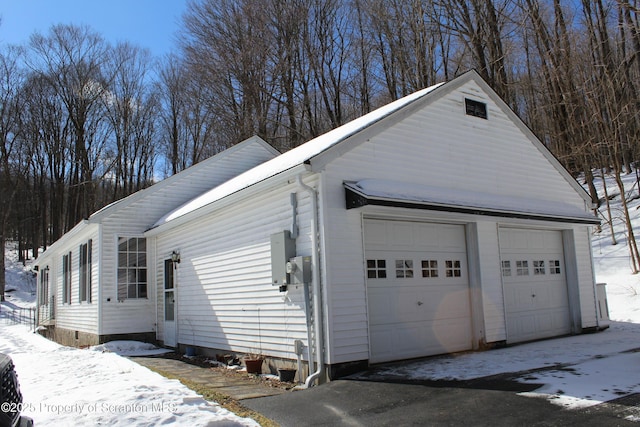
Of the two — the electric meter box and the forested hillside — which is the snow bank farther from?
the forested hillside

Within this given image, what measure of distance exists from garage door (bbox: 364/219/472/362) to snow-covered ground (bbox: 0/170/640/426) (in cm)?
44

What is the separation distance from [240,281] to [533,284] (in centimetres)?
616

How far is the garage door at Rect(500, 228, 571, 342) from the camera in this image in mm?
10469

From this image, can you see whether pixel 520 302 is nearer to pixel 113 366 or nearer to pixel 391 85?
pixel 113 366

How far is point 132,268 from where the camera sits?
13.9 meters

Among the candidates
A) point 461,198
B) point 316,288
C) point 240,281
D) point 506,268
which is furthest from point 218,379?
point 506,268

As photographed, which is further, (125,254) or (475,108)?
(125,254)

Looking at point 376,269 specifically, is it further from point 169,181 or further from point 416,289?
point 169,181

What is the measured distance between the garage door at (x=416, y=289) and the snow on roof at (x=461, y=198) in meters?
0.72

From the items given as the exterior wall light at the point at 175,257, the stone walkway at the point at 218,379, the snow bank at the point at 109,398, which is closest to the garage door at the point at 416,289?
the stone walkway at the point at 218,379

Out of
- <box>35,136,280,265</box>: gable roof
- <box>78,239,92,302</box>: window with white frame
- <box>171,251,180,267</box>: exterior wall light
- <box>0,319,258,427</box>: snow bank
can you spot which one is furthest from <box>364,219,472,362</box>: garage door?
<box>78,239,92,302</box>: window with white frame

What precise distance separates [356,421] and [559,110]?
20597 millimetres

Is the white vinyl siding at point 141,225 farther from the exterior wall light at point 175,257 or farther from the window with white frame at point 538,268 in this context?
the window with white frame at point 538,268

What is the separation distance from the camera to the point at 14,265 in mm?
39000
